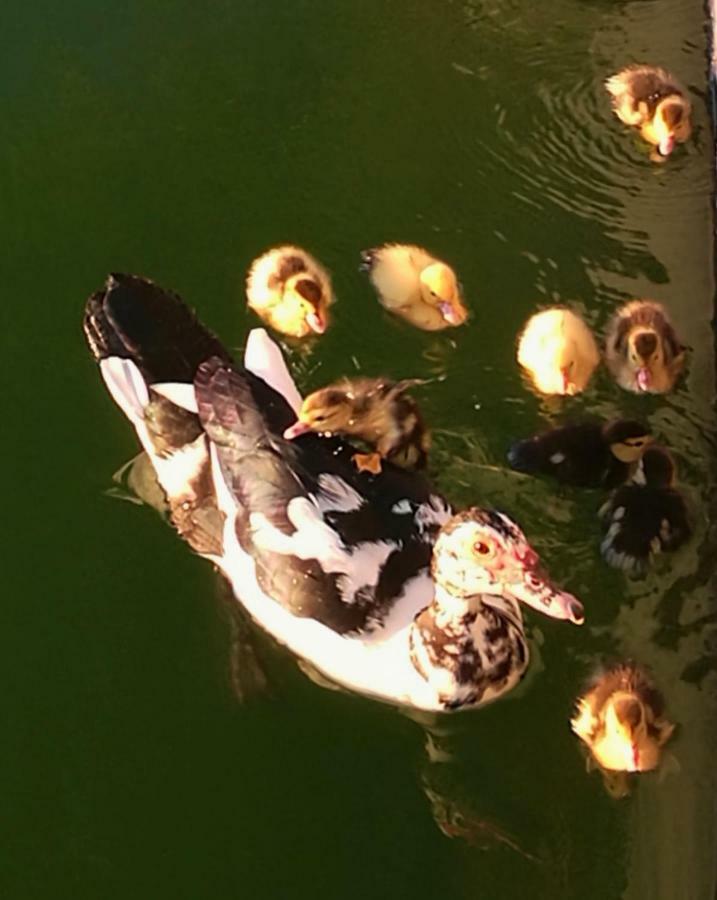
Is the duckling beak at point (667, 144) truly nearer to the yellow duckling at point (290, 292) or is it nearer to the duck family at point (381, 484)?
the duck family at point (381, 484)

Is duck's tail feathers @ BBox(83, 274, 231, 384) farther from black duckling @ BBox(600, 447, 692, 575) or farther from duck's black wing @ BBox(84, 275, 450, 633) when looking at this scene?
black duckling @ BBox(600, 447, 692, 575)

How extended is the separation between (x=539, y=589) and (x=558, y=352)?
53 cm

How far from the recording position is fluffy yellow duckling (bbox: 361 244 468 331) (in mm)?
2125

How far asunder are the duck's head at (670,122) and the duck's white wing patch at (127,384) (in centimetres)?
96

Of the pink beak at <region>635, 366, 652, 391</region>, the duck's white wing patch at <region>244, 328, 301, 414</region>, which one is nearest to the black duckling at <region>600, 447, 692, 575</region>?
the pink beak at <region>635, 366, 652, 391</region>

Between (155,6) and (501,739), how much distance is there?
141 cm

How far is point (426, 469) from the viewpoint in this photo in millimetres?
2043

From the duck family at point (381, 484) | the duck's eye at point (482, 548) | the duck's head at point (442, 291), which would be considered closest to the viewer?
the duck's eye at point (482, 548)

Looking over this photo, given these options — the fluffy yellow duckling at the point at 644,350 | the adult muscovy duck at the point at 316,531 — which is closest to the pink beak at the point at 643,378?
the fluffy yellow duckling at the point at 644,350

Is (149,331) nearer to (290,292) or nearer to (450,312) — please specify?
(290,292)

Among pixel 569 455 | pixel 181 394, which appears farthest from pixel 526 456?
pixel 181 394

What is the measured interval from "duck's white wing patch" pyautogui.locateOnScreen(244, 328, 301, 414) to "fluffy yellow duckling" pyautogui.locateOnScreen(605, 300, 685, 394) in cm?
52

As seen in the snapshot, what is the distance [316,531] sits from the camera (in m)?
1.72

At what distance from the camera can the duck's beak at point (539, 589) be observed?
1.64 m
